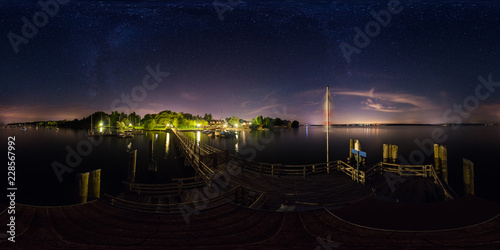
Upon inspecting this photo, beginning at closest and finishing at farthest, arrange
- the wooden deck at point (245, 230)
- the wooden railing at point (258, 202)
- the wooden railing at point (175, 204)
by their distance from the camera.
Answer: the wooden deck at point (245, 230) → the wooden railing at point (175, 204) → the wooden railing at point (258, 202)

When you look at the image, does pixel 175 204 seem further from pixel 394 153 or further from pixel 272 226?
pixel 394 153

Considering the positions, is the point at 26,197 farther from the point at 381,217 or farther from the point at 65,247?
the point at 381,217

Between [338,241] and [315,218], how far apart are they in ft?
2.56

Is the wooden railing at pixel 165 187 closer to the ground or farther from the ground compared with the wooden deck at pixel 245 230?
closer to the ground

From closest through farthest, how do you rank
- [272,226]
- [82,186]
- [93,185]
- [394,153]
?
[272,226], [82,186], [93,185], [394,153]

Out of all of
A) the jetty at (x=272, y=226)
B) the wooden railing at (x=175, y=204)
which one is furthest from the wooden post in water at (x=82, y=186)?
the jetty at (x=272, y=226)

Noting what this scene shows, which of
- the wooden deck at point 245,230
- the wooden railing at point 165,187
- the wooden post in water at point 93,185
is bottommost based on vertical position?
the wooden railing at point 165,187

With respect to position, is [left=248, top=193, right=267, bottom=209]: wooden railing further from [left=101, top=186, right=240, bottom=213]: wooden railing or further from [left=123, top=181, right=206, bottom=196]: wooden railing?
[left=123, top=181, right=206, bottom=196]: wooden railing

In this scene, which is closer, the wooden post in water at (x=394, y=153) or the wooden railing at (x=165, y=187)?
the wooden railing at (x=165, y=187)

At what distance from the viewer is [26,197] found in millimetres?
20484

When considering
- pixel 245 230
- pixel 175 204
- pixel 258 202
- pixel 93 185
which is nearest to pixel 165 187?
pixel 93 185

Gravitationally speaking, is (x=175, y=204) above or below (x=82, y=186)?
above

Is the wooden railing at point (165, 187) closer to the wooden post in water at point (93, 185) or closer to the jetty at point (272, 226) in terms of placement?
the wooden post in water at point (93, 185)

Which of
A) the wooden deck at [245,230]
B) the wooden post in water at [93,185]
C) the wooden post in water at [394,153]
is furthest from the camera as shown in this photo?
the wooden post in water at [394,153]
